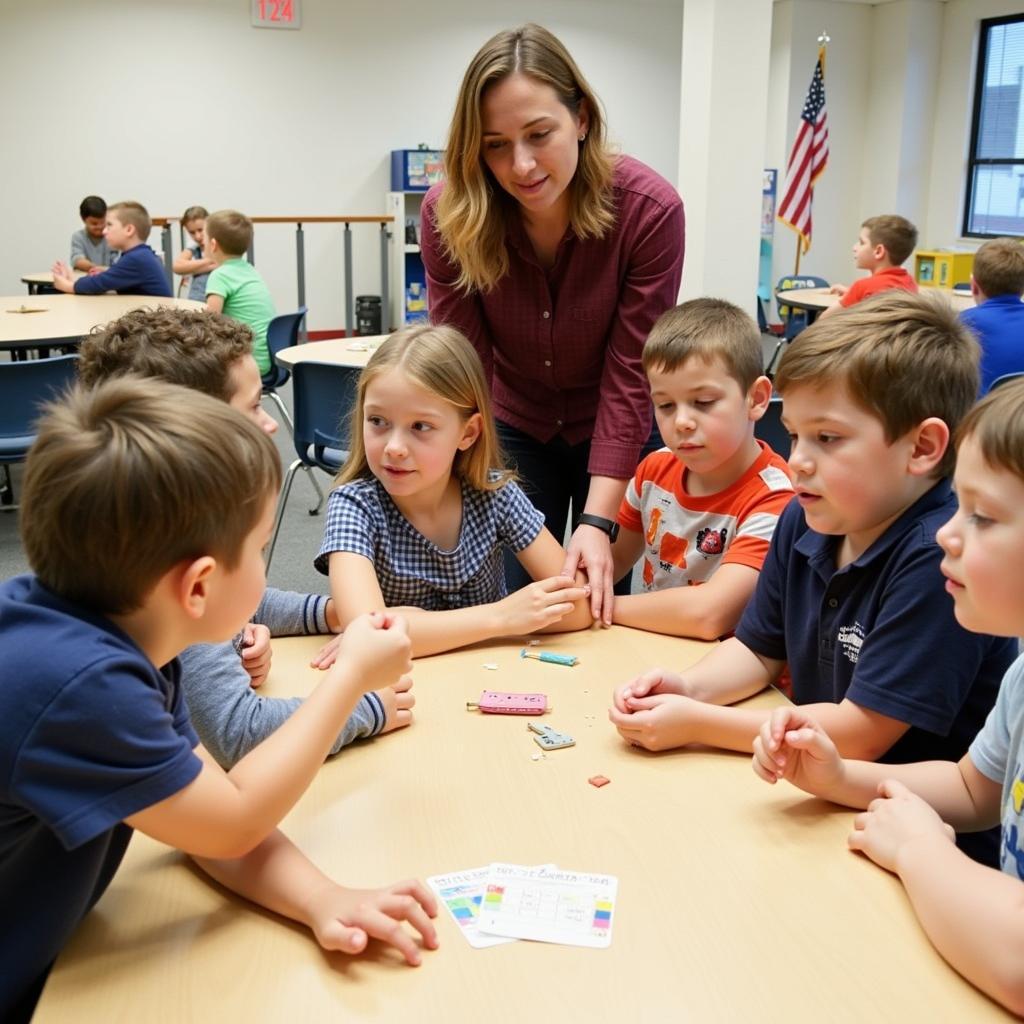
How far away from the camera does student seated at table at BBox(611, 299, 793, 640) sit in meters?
1.73

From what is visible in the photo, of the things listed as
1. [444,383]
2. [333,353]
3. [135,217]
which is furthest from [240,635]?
[135,217]

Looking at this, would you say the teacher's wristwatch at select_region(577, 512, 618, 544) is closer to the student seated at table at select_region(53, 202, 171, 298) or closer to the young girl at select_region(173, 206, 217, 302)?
→ the student seated at table at select_region(53, 202, 171, 298)

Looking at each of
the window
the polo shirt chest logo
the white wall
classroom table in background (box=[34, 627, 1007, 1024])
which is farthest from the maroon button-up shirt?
the window

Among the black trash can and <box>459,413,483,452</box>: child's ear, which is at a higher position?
<box>459,413,483,452</box>: child's ear

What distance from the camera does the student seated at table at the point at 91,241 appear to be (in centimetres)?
792

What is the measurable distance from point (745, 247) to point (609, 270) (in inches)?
141

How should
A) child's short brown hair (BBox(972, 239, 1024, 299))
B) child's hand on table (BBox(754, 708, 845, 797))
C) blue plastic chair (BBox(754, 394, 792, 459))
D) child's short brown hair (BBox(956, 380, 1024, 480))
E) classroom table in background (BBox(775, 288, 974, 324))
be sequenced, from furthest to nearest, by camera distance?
classroom table in background (BBox(775, 288, 974, 324)) < child's short brown hair (BBox(972, 239, 1024, 299)) < blue plastic chair (BBox(754, 394, 792, 459)) < child's hand on table (BBox(754, 708, 845, 797)) < child's short brown hair (BBox(956, 380, 1024, 480))

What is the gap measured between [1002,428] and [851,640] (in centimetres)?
49

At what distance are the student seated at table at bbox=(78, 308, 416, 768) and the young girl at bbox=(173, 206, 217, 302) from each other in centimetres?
579

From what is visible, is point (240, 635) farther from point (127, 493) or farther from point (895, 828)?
point (895, 828)

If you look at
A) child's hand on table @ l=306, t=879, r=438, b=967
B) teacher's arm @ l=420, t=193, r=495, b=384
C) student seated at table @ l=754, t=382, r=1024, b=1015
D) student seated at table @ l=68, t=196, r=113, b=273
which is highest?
student seated at table @ l=68, t=196, r=113, b=273

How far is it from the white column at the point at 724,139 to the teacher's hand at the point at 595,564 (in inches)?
148

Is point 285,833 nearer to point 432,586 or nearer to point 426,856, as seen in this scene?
point 426,856

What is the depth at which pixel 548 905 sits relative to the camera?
3.15 ft
